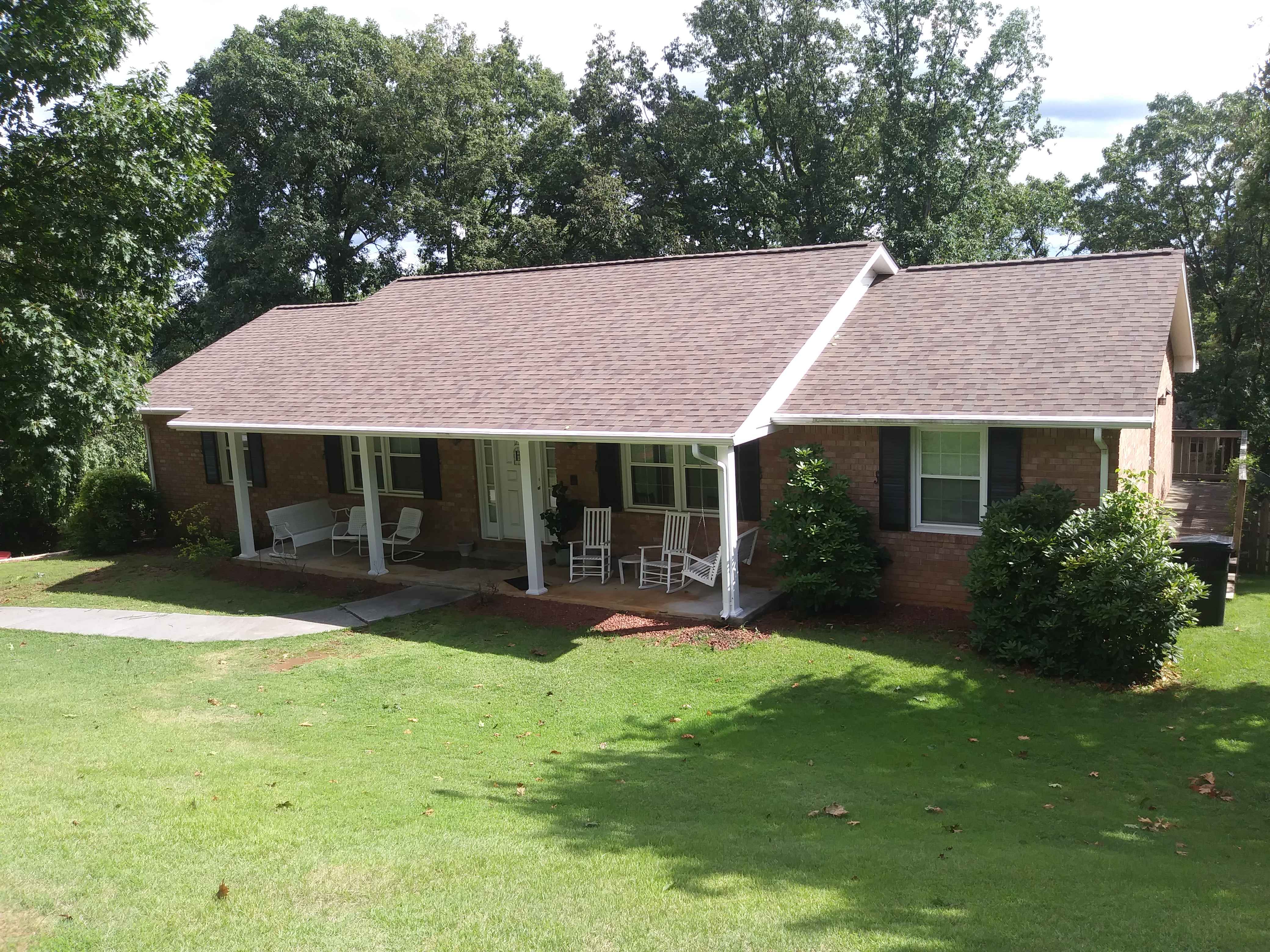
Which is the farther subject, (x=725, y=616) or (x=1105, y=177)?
(x=1105, y=177)

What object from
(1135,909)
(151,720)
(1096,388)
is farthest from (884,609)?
(151,720)

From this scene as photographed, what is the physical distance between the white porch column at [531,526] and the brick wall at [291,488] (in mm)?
3298

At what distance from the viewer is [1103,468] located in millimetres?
10875

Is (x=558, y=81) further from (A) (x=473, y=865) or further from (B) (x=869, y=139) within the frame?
(A) (x=473, y=865)

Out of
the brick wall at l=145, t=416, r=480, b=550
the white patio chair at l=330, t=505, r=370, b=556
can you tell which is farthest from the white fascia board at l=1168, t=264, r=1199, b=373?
the white patio chair at l=330, t=505, r=370, b=556

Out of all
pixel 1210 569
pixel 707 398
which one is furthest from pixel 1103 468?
pixel 707 398

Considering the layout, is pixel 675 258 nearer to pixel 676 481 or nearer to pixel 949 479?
pixel 676 481

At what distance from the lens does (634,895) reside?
16.8 ft

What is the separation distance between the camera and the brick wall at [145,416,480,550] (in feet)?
54.8

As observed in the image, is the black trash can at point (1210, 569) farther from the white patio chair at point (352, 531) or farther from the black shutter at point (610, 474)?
the white patio chair at point (352, 531)

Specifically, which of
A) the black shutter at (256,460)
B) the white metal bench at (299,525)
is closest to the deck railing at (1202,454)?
the white metal bench at (299,525)

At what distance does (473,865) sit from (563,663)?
208 inches

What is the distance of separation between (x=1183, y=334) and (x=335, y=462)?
1619cm

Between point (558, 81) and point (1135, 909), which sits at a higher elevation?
point (558, 81)
